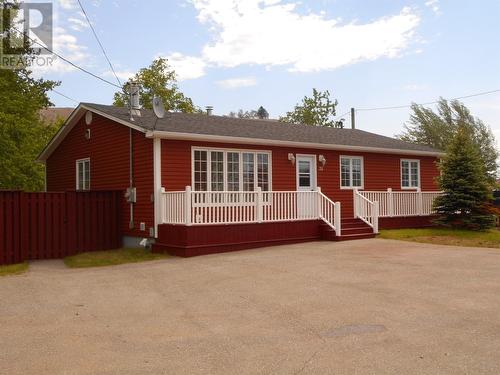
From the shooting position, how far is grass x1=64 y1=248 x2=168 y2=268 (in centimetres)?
1202

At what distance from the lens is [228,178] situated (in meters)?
14.9

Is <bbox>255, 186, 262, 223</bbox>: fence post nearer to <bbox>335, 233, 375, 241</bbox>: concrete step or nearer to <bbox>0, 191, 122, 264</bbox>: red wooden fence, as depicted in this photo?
<bbox>335, 233, 375, 241</bbox>: concrete step

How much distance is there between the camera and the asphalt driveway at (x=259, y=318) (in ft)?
15.4

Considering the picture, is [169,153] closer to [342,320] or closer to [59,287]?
[59,287]

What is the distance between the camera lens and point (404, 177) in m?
20.2

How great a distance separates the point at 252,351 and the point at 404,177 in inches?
647

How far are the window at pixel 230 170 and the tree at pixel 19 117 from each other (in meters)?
9.03

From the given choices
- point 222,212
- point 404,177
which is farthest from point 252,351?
point 404,177

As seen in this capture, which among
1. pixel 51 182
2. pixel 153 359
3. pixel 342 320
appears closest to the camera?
pixel 153 359

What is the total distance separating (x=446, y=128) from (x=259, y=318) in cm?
3629

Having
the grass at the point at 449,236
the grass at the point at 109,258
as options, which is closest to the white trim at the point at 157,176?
the grass at the point at 109,258

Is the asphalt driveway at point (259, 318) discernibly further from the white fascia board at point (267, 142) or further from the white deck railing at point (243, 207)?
the white fascia board at point (267, 142)

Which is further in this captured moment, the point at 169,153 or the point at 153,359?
the point at 169,153

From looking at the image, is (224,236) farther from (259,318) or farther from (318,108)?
(318,108)
